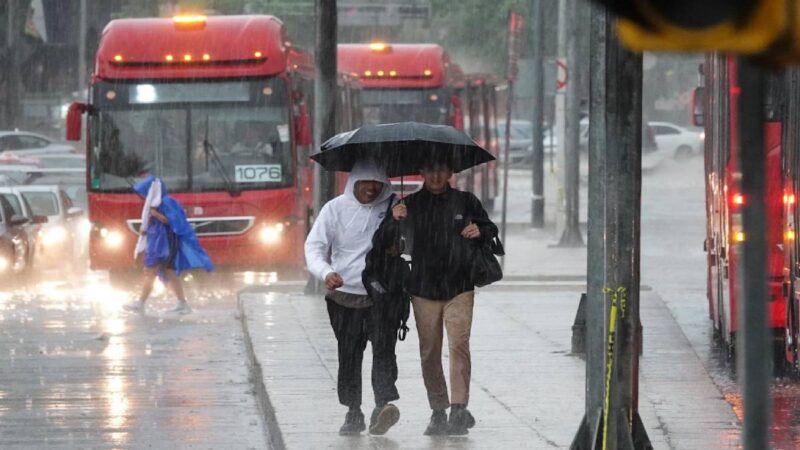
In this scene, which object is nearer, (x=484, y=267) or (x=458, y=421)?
(x=484, y=267)

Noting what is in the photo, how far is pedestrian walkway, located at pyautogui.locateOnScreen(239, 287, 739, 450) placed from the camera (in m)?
8.97

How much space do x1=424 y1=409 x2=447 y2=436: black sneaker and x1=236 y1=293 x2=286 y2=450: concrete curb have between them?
765 millimetres

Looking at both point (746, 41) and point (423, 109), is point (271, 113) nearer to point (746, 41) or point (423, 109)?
point (423, 109)

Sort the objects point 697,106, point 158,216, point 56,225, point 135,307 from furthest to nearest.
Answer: point 56,225 → point 158,216 → point 135,307 → point 697,106

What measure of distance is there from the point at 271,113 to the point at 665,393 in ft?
37.3

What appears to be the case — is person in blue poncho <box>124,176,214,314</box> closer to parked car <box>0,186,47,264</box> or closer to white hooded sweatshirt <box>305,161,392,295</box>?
→ parked car <box>0,186,47,264</box>

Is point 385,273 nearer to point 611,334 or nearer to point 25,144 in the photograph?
point 611,334

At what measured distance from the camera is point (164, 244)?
1795 centimetres

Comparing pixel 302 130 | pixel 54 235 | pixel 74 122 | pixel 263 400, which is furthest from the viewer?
pixel 54 235

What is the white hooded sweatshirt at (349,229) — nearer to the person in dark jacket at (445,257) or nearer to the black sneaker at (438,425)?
the person in dark jacket at (445,257)

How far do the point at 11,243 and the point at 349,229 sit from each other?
14.8 meters

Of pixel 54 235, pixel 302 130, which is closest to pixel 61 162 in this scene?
pixel 54 235

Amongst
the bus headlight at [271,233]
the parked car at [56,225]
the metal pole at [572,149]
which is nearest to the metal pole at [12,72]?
the parked car at [56,225]

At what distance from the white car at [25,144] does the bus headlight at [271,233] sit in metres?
25.4
